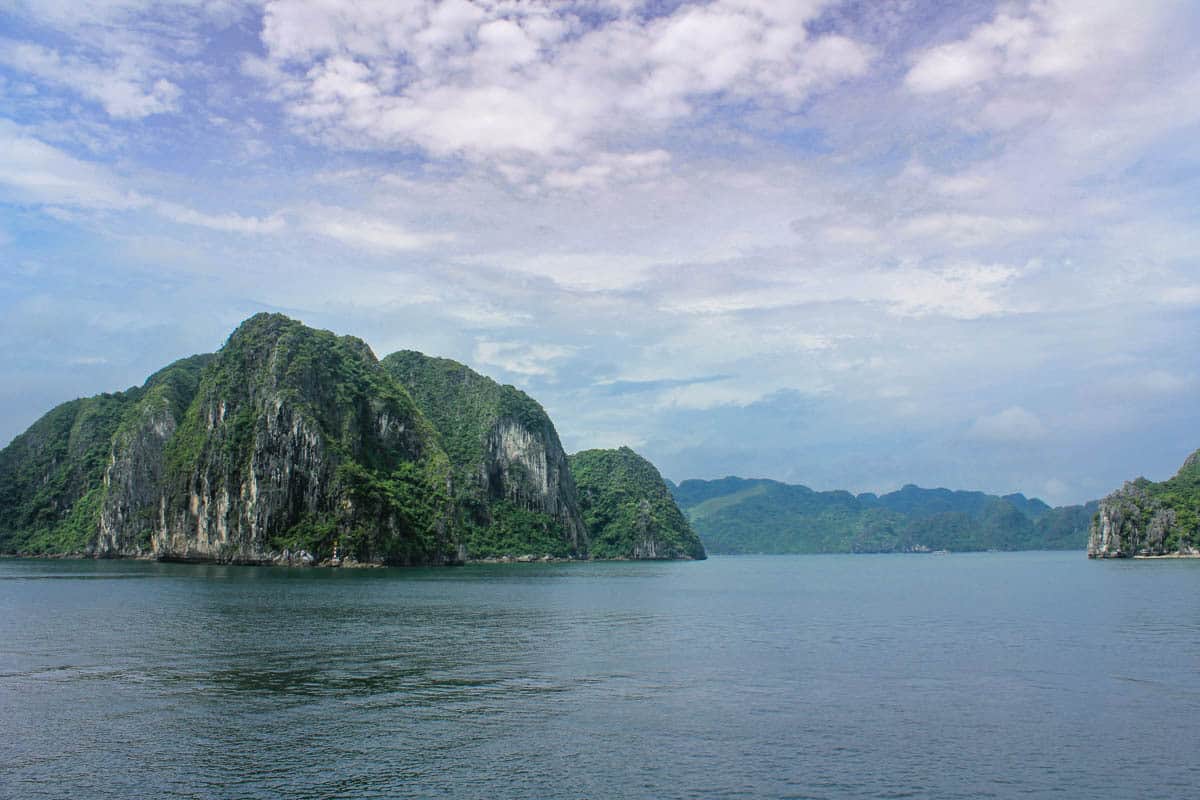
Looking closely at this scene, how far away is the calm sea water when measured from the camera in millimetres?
26125

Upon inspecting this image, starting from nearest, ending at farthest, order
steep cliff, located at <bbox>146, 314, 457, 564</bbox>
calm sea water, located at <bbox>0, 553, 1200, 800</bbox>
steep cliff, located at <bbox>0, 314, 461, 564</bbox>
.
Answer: calm sea water, located at <bbox>0, 553, 1200, 800</bbox>
steep cliff, located at <bbox>0, 314, 461, 564</bbox>
steep cliff, located at <bbox>146, 314, 457, 564</bbox>

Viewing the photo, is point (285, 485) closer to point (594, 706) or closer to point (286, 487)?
point (286, 487)

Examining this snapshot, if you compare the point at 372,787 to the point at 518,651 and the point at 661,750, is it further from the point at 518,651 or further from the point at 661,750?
the point at 518,651

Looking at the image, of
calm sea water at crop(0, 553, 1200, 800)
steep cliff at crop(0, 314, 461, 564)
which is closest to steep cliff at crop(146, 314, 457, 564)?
steep cliff at crop(0, 314, 461, 564)

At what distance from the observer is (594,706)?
35.8 metres

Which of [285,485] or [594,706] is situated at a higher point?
[285,485]

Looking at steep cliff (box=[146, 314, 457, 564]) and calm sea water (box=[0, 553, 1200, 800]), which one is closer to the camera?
calm sea water (box=[0, 553, 1200, 800])

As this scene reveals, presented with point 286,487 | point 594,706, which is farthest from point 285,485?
point 594,706

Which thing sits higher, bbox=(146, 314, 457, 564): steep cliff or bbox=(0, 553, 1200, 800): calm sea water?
bbox=(146, 314, 457, 564): steep cliff

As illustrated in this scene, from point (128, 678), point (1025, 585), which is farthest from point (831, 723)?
point (1025, 585)

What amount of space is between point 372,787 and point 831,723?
54.2 feet

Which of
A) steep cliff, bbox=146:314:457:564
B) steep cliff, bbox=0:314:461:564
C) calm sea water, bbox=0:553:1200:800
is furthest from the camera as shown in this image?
steep cliff, bbox=146:314:457:564

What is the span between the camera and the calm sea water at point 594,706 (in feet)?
85.7

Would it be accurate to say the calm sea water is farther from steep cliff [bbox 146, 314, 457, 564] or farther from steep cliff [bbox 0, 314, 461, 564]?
steep cliff [bbox 146, 314, 457, 564]
